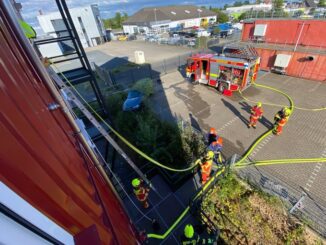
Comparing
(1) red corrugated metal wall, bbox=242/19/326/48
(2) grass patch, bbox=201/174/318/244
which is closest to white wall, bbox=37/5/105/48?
(1) red corrugated metal wall, bbox=242/19/326/48

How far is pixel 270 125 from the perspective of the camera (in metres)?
9.12

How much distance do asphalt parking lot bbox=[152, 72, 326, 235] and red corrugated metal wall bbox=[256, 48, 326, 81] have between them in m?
0.63

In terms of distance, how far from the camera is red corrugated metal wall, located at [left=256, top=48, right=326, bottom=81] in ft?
41.9

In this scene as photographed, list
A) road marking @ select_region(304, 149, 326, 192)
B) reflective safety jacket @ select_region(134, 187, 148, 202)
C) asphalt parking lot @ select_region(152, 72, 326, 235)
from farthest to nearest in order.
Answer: road marking @ select_region(304, 149, 326, 192), asphalt parking lot @ select_region(152, 72, 326, 235), reflective safety jacket @ select_region(134, 187, 148, 202)

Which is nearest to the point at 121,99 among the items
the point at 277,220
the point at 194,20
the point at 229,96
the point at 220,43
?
the point at 229,96

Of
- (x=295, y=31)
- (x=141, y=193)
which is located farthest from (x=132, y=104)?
(x=295, y=31)

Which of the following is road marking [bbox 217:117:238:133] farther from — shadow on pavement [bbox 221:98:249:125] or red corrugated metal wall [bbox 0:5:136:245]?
red corrugated metal wall [bbox 0:5:136:245]

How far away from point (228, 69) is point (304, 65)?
22.4ft

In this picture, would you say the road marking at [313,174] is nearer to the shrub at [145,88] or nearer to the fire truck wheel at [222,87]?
the fire truck wheel at [222,87]

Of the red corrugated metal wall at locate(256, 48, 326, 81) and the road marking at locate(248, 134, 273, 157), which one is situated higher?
the red corrugated metal wall at locate(256, 48, 326, 81)

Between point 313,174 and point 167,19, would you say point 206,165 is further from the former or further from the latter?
point 167,19

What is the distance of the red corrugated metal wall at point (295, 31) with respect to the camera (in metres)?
13.4

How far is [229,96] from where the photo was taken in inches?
481

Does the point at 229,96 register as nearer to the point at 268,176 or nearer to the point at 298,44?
the point at 268,176
